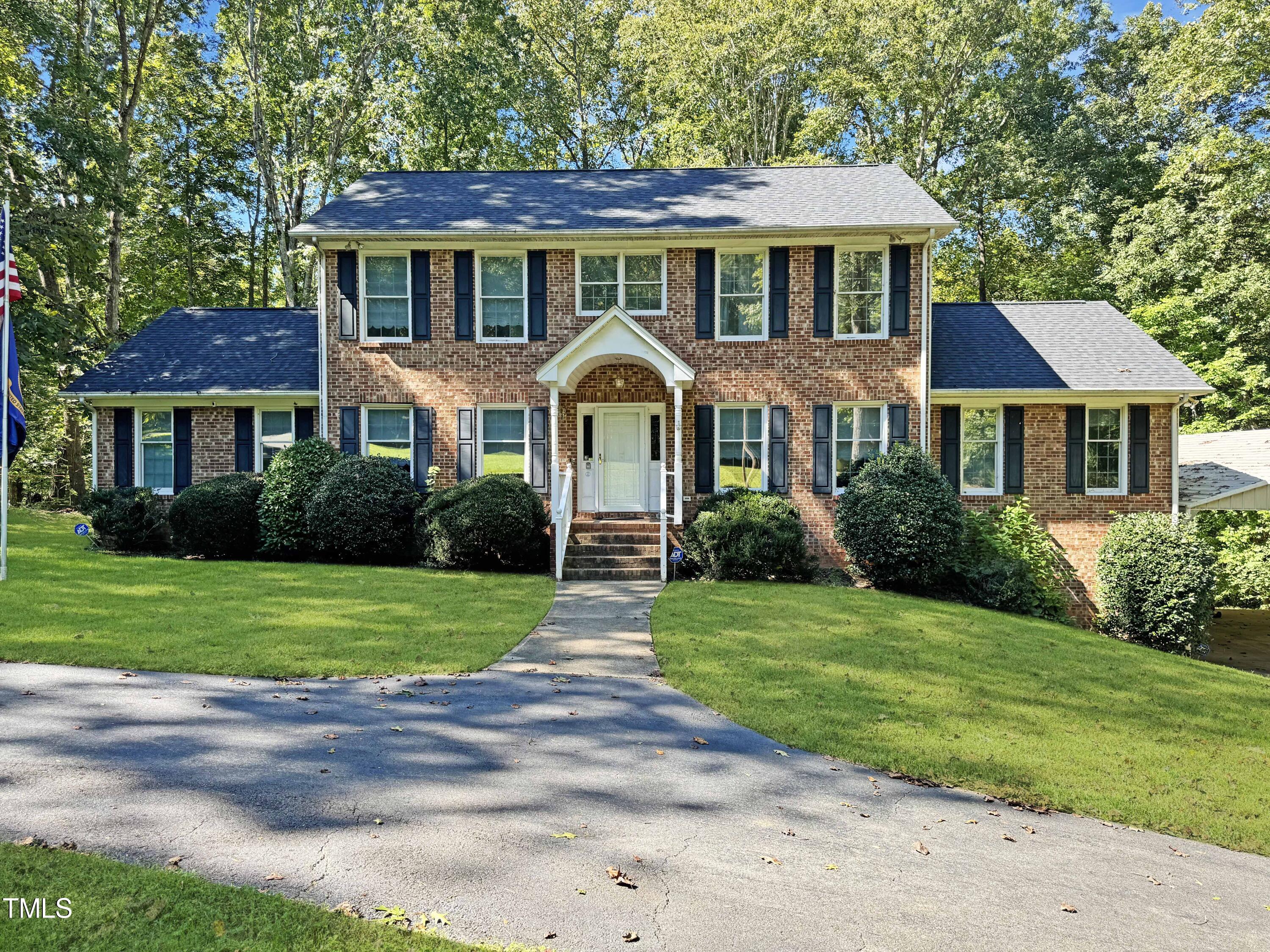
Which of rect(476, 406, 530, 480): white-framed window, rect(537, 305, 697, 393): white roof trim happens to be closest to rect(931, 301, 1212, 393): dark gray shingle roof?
rect(537, 305, 697, 393): white roof trim

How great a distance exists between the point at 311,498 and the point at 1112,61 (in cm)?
3230

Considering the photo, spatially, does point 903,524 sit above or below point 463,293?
below

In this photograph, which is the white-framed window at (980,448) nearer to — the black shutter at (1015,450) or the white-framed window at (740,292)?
the black shutter at (1015,450)

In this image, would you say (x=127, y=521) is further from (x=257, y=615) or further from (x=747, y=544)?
(x=747, y=544)

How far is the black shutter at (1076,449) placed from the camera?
1459 cm

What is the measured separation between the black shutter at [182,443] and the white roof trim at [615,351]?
311 inches

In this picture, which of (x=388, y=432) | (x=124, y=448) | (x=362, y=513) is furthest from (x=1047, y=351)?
(x=124, y=448)

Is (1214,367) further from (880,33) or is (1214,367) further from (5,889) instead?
(5,889)

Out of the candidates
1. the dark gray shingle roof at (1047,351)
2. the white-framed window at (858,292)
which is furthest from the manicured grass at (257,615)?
the dark gray shingle roof at (1047,351)

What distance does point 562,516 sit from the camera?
12.7 m

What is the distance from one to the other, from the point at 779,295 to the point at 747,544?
5.44m

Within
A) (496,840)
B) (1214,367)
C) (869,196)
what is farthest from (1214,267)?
(496,840)

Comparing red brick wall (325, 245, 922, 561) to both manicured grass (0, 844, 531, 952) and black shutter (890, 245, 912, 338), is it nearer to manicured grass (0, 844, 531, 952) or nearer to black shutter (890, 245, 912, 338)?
black shutter (890, 245, 912, 338)

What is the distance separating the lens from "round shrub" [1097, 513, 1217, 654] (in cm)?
1212
